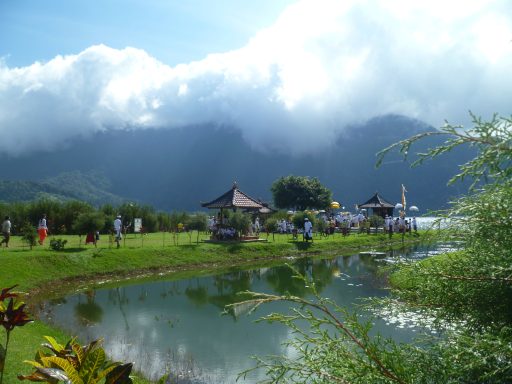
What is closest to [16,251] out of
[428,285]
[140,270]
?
[140,270]

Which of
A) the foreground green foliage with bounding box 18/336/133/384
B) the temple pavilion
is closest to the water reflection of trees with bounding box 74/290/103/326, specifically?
the foreground green foliage with bounding box 18/336/133/384

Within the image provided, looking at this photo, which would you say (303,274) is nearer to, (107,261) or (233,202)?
(107,261)

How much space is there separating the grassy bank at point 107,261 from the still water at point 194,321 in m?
1.89

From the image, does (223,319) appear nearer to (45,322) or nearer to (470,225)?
(45,322)

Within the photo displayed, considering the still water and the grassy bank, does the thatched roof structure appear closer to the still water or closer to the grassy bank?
the grassy bank

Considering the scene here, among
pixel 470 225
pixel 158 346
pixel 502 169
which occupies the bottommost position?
pixel 158 346

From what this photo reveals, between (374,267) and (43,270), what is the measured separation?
18.9m

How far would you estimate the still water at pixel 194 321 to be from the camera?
40.9ft

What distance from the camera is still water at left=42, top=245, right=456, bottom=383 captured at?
12.5 m

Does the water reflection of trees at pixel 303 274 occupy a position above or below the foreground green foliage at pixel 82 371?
below

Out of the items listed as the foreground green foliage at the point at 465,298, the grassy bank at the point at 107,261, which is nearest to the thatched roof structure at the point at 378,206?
the grassy bank at the point at 107,261

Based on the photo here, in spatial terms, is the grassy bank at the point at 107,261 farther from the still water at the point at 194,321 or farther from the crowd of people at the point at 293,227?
the still water at the point at 194,321

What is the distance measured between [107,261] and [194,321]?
11.4 metres

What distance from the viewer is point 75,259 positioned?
25.7 meters
